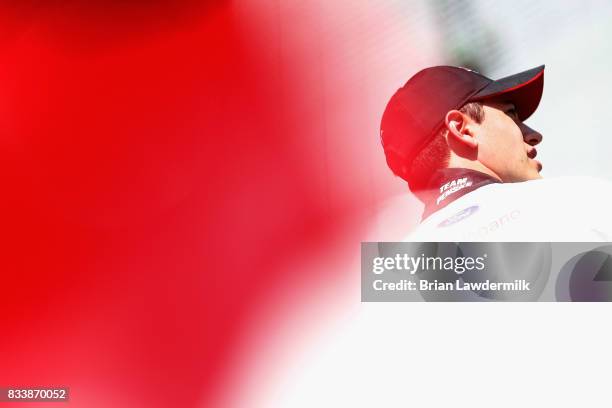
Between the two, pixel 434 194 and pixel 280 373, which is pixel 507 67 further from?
pixel 280 373

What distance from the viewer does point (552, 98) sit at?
79.9 inches

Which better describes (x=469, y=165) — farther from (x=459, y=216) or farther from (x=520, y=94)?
(x=520, y=94)

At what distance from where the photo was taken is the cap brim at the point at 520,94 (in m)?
2.01

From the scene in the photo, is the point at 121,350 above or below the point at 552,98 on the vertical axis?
below

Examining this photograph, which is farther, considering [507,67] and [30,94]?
[30,94]

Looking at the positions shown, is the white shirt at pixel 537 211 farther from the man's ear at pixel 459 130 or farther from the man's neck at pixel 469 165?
the man's ear at pixel 459 130

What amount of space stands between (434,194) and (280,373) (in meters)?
0.78

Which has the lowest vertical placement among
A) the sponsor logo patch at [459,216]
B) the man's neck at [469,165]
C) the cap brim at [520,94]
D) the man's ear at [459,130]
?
the sponsor logo patch at [459,216]

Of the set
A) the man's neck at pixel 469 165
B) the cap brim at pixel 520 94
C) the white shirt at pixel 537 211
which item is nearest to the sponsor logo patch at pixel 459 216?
the white shirt at pixel 537 211

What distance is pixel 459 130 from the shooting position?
2014mm

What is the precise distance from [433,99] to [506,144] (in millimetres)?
277

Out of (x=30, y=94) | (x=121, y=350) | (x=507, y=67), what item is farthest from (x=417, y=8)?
(x=121, y=350)

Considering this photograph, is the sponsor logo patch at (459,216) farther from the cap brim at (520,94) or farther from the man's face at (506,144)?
the cap brim at (520,94)

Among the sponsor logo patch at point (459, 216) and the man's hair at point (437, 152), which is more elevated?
the man's hair at point (437, 152)
